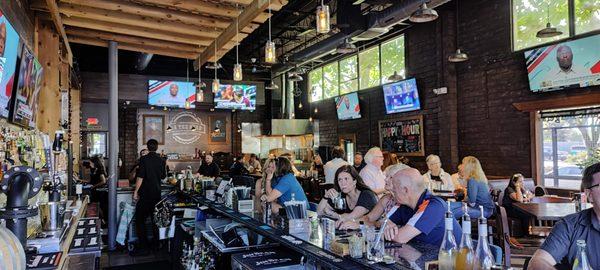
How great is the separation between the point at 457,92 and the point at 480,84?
636 mm

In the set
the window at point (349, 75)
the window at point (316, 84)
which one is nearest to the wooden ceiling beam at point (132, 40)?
the window at point (349, 75)

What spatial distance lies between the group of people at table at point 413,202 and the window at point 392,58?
4396mm

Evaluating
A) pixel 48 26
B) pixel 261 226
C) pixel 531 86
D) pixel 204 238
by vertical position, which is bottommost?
pixel 204 238

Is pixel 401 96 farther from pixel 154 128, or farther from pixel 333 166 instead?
pixel 154 128

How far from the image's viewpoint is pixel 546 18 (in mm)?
7449

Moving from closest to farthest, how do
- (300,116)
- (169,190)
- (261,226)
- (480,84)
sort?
(261,226)
(169,190)
(480,84)
(300,116)

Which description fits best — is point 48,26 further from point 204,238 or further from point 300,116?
point 300,116

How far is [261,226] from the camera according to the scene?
3369mm

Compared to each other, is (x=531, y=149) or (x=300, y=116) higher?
(x=300, y=116)

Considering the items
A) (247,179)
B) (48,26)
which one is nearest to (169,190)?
(247,179)

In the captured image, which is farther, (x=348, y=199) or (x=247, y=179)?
(x=247, y=179)

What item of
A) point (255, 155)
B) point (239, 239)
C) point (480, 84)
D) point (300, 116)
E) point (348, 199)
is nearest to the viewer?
point (239, 239)

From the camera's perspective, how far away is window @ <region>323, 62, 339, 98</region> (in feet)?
45.2

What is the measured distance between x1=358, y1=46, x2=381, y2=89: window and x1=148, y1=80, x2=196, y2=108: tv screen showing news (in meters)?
4.82
